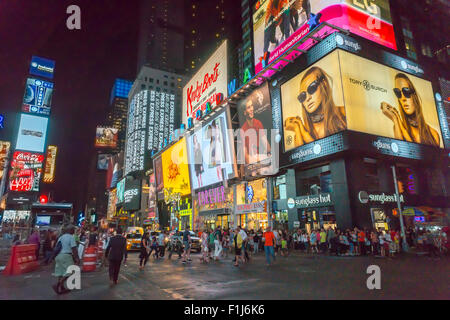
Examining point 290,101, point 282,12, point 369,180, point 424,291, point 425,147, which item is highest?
point 282,12

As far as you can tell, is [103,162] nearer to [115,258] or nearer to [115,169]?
[115,169]

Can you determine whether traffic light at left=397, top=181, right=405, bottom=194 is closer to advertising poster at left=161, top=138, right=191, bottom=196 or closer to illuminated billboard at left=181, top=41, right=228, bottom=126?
illuminated billboard at left=181, top=41, right=228, bottom=126

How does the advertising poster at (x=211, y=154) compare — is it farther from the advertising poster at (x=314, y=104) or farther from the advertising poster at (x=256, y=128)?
the advertising poster at (x=314, y=104)

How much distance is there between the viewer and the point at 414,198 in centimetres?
2652

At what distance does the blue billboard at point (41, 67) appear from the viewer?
6762 centimetres

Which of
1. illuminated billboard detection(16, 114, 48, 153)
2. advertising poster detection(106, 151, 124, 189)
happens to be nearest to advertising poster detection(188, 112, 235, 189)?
illuminated billboard detection(16, 114, 48, 153)

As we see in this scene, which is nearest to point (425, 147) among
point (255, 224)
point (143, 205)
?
point (255, 224)

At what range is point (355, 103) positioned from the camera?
23250mm

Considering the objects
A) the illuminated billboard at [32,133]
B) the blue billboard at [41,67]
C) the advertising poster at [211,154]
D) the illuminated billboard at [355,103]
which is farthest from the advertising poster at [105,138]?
the illuminated billboard at [355,103]

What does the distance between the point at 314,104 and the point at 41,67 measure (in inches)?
2798

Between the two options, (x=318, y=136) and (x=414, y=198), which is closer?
(x=318, y=136)
